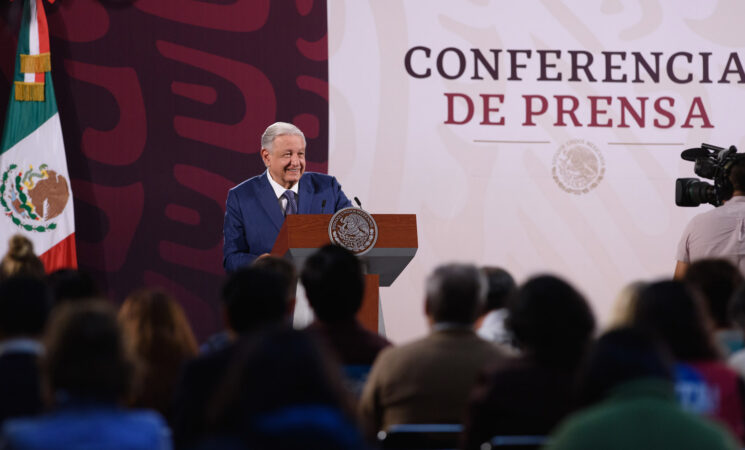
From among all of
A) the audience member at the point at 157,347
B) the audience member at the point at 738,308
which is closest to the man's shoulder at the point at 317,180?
the audience member at the point at 157,347

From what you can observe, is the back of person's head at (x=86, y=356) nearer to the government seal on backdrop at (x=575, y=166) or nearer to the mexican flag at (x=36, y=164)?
the mexican flag at (x=36, y=164)

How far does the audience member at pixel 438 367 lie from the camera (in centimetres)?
252

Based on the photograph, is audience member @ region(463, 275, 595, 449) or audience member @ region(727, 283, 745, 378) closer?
audience member @ region(463, 275, 595, 449)

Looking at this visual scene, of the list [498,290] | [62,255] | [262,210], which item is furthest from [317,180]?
[498,290]

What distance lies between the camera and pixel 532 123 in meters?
7.06

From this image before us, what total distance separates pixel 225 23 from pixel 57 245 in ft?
6.07

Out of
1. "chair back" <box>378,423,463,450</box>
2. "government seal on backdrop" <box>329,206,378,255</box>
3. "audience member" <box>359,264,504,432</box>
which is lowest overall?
"chair back" <box>378,423,463,450</box>

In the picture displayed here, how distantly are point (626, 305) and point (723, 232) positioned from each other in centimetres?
247

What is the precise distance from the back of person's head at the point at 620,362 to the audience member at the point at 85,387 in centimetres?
75

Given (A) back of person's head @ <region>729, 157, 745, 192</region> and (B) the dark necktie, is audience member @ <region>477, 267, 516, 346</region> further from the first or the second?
(B) the dark necktie

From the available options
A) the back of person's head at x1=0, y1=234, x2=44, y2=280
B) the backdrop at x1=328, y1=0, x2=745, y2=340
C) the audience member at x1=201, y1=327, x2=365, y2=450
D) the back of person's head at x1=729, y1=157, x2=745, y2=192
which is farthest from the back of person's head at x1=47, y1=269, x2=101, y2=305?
the backdrop at x1=328, y1=0, x2=745, y2=340

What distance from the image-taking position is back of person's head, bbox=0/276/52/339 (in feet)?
7.78

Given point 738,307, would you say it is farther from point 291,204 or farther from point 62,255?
point 62,255

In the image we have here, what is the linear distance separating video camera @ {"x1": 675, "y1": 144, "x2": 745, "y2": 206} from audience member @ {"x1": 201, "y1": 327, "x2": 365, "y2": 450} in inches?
145
